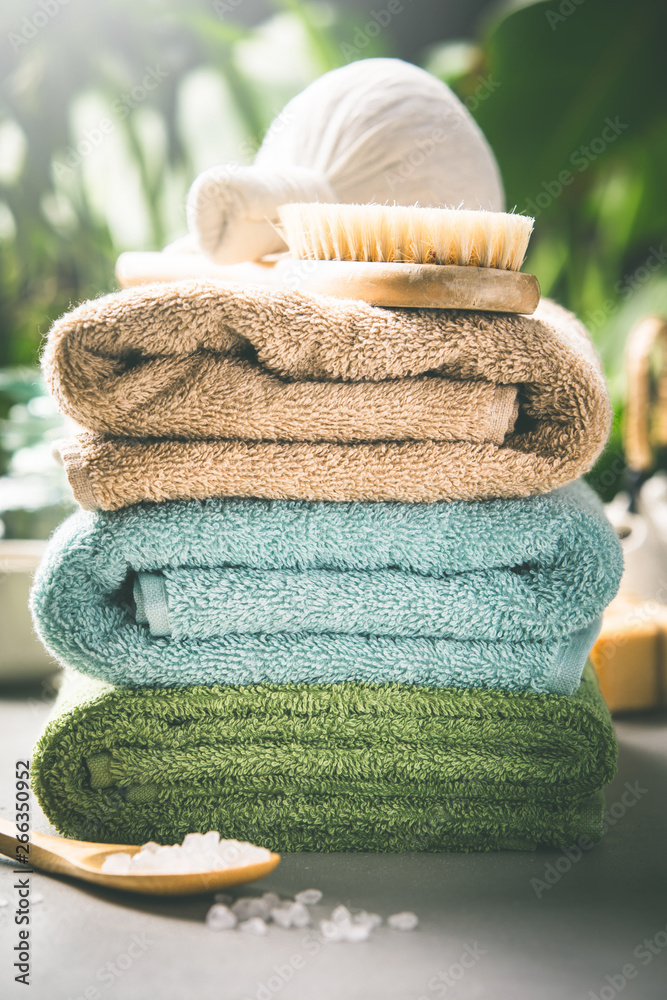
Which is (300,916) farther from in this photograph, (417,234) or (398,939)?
(417,234)

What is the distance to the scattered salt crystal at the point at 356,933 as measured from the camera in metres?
0.41

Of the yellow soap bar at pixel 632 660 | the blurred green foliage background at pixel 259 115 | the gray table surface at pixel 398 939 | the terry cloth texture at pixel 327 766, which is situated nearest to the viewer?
the gray table surface at pixel 398 939

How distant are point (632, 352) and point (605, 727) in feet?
1.80

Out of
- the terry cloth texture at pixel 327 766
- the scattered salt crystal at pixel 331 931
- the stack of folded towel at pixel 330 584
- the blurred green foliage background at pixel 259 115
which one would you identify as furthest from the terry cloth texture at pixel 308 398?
the blurred green foliage background at pixel 259 115

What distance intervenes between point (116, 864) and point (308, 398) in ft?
0.92

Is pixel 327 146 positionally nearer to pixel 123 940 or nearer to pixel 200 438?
pixel 200 438

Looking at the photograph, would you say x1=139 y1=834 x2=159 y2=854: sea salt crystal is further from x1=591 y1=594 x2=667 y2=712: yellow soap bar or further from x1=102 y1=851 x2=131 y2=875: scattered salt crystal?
x1=591 y1=594 x2=667 y2=712: yellow soap bar

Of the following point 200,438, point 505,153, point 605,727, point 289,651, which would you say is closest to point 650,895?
point 605,727

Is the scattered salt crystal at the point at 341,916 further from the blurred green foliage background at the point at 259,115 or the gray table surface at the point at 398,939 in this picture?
the blurred green foliage background at the point at 259,115

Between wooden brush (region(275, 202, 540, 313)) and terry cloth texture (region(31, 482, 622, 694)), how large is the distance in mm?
123

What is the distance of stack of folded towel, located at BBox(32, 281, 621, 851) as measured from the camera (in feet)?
1.50

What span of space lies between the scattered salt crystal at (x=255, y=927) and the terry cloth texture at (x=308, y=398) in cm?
23

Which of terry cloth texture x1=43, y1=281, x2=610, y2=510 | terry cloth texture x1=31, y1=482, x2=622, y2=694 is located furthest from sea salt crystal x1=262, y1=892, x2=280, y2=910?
terry cloth texture x1=43, y1=281, x2=610, y2=510

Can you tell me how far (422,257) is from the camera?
18.8 inches
